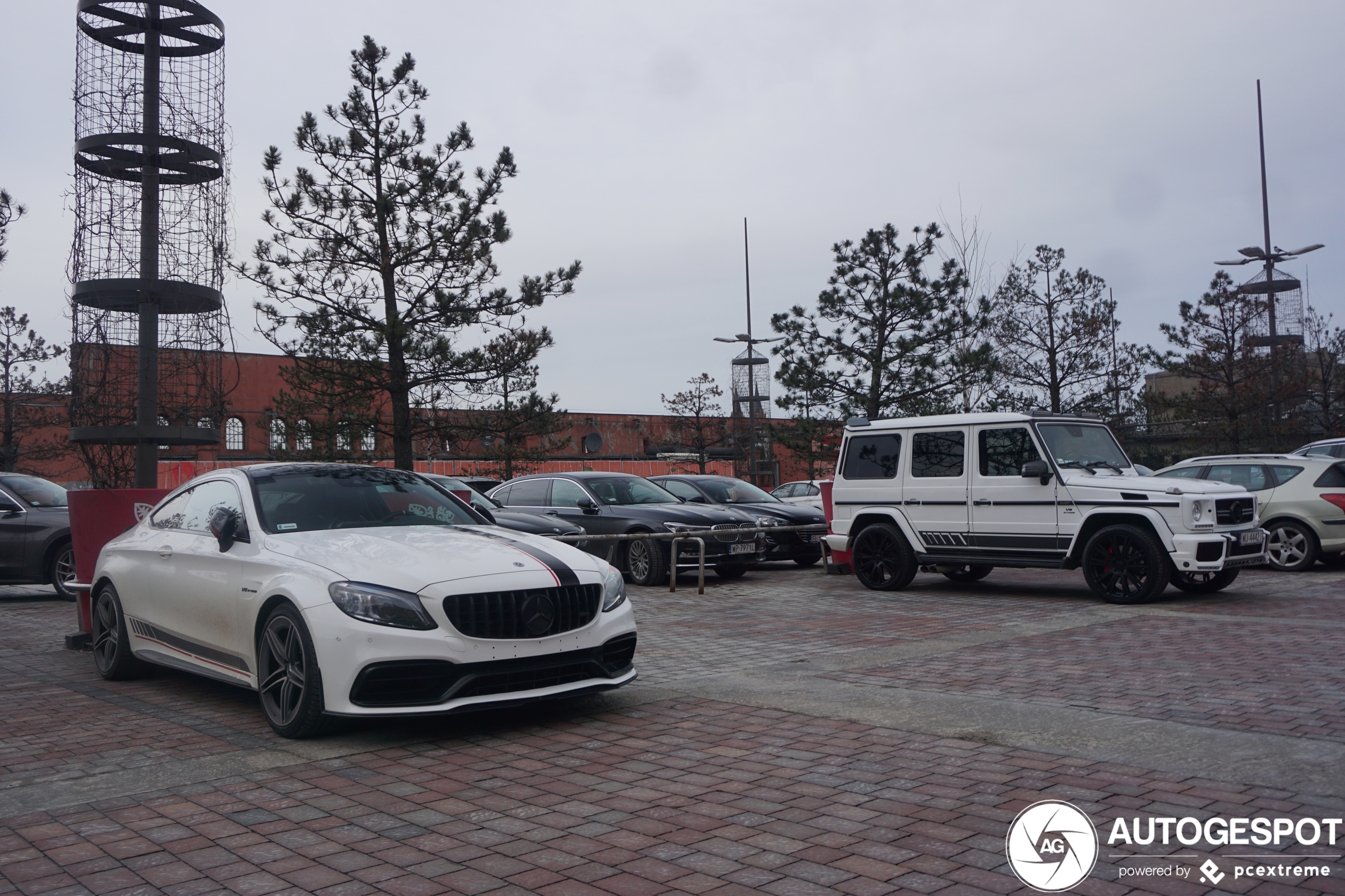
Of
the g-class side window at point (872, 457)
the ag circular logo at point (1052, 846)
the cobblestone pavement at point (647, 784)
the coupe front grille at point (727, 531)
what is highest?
the g-class side window at point (872, 457)

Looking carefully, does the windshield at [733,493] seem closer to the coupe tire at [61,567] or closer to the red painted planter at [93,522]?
the coupe tire at [61,567]

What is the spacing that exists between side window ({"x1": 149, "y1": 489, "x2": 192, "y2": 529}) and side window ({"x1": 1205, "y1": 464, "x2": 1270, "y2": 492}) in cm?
1252

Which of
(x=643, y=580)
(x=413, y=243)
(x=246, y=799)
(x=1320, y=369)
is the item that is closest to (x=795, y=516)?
(x=643, y=580)

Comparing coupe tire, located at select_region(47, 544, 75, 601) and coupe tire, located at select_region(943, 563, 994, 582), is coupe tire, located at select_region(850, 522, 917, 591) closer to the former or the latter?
coupe tire, located at select_region(943, 563, 994, 582)

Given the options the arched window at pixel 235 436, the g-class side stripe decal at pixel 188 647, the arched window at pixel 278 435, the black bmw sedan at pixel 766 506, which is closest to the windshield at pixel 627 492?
the black bmw sedan at pixel 766 506

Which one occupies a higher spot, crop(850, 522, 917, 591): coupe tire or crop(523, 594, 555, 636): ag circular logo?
crop(523, 594, 555, 636): ag circular logo

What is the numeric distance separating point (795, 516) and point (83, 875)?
44.4ft

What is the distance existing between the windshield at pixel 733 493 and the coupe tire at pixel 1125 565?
6.71 meters

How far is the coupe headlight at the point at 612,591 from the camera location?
6189 millimetres

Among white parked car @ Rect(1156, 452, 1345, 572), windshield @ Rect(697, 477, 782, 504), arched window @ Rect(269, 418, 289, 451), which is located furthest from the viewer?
arched window @ Rect(269, 418, 289, 451)

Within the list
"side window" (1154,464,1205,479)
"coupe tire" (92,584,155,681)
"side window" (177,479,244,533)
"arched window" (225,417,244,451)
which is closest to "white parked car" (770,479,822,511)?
"side window" (1154,464,1205,479)

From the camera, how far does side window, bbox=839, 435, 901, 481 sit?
1323cm

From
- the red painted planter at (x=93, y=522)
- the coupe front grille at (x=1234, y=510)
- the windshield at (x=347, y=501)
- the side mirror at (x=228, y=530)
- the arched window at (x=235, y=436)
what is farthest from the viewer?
the arched window at (x=235, y=436)

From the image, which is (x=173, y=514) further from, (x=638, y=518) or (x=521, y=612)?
(x=638, y=518)
